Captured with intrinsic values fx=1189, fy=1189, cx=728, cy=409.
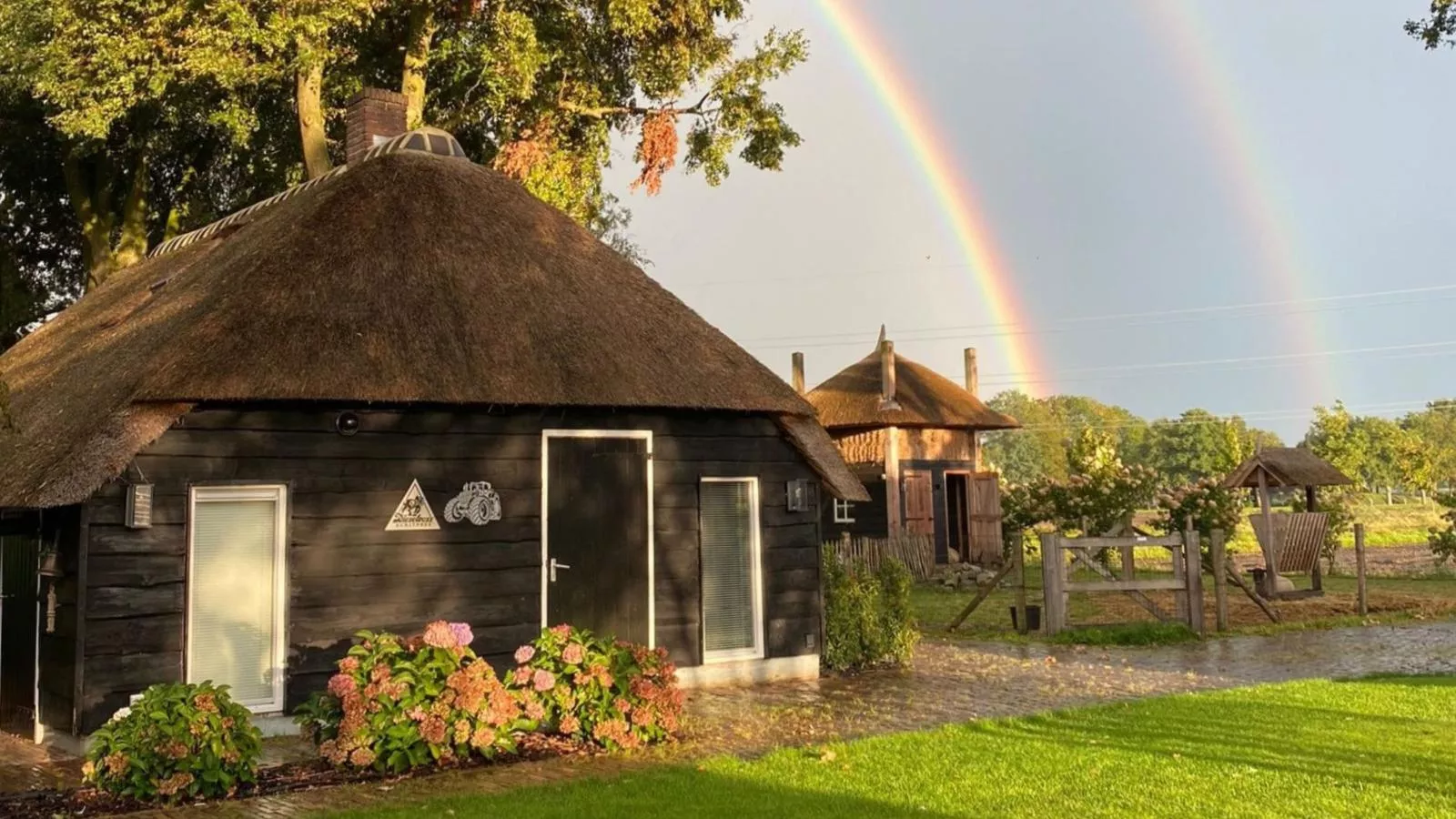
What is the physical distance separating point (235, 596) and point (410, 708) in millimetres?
2641

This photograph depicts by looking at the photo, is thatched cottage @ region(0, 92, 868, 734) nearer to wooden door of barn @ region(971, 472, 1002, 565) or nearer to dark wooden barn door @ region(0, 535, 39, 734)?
dark wooden barn door @ region(0, 535, 39, 734)

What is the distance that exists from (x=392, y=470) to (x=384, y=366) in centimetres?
94

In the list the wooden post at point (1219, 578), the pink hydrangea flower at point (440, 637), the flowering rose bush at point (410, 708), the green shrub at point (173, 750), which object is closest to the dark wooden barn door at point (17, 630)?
the green shrub at point (173, 750)

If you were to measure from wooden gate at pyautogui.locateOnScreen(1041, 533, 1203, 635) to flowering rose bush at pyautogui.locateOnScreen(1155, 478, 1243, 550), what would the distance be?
7.40 metres

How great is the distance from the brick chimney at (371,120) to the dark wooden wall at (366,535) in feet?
21.5

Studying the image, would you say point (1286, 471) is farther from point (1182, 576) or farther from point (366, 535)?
point (366, 535)

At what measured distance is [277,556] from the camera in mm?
10039

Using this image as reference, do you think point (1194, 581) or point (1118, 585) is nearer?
point (1118, 585)

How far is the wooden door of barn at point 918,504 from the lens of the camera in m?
28.3

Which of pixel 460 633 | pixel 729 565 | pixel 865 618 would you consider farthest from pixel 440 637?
pixel 865 618

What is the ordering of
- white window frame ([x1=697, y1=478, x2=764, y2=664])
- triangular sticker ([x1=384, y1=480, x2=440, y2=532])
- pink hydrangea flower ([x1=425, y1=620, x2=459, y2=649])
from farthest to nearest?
white window frame ([x1=697, y1=478, x2=764, y2=664]) < triangular sticker ([x1=384, y1=480, x2=440, y2=532]) < pink hydrangea flower ([x1=425, y1=620, x2=459, y2=649])

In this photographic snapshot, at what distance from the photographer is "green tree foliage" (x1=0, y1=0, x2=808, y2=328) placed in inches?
690

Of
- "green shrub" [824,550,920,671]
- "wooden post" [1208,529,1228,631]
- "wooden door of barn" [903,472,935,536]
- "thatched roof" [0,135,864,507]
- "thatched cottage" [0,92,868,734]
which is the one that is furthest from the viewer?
"wooden door of barn" [903,472,935,536]

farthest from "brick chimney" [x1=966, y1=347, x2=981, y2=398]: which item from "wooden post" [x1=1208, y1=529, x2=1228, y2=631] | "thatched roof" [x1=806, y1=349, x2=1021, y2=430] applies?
"wooden post" [x1=1208, y1=529, x2=1228, y2=631]
